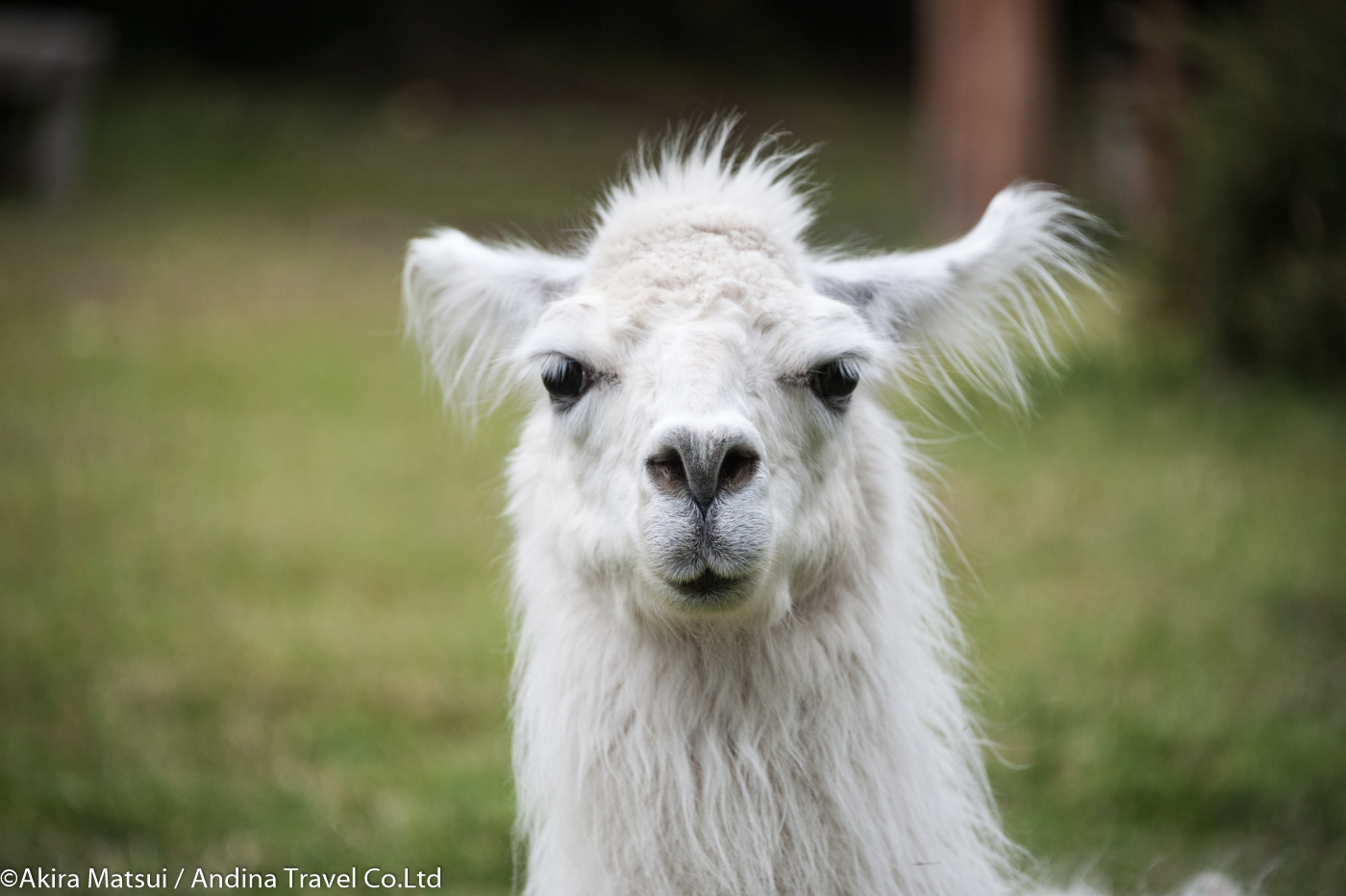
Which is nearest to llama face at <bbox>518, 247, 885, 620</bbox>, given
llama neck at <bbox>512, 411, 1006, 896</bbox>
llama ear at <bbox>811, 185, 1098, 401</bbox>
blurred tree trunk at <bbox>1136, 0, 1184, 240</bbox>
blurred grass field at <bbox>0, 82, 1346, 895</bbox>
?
llama neck at <bbox>512, 411, 1006, 896</bbox>

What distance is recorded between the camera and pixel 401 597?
566 cm

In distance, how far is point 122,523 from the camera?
19.7 feet

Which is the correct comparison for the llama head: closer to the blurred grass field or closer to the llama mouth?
the llama mouth

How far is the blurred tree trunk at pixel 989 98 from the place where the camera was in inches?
484

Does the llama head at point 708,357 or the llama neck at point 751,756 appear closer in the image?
the llama head at point 708,357

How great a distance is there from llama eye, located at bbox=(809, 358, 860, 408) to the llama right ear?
0.72m

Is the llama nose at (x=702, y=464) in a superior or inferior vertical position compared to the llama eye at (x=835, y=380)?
inferior

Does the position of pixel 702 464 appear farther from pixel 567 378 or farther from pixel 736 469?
pixel 567 378

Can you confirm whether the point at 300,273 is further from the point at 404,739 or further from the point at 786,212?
the point at 786,212

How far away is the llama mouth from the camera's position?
236cm

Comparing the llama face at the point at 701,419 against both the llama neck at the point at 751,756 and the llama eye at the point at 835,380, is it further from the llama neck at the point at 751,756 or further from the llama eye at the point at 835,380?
the llama neck at the point at 751,756

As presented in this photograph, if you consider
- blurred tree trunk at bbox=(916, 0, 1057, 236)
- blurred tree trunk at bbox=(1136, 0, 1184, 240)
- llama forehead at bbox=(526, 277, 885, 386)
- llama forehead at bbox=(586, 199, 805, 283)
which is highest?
blurred tree trunk at bbox=(916, 0, 1057, 236)

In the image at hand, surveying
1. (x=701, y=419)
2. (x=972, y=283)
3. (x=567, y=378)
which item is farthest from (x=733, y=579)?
(x=972, y=283)

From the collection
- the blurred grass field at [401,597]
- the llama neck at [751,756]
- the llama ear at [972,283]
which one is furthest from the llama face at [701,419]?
the blurred grass field at [401,597]
